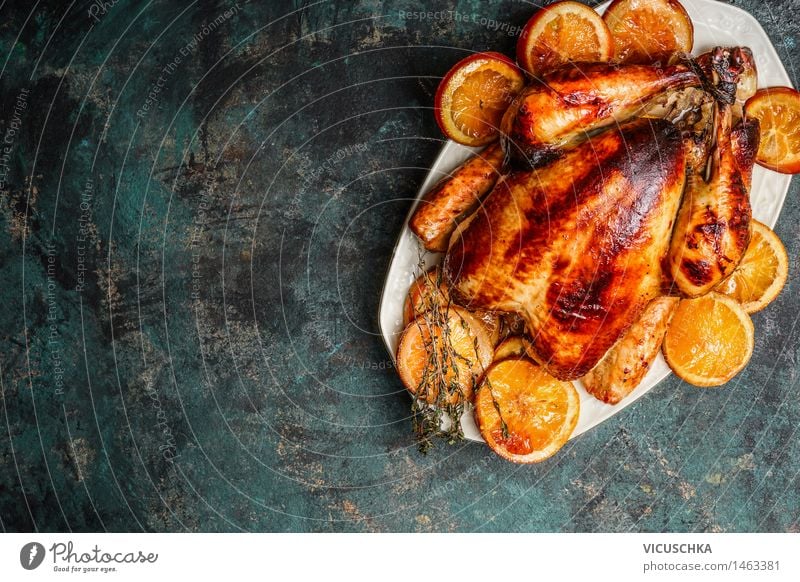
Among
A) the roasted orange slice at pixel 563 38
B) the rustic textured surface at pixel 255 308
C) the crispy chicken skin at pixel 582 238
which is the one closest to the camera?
the crispy chicken skin at pixel 582 238

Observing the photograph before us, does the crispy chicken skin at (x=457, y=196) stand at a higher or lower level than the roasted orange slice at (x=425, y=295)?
higher

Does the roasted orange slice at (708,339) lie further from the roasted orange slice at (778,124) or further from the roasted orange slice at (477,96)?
the roasted orange slice at (477,96)

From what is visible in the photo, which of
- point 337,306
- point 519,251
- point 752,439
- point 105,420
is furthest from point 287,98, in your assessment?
point 752,439

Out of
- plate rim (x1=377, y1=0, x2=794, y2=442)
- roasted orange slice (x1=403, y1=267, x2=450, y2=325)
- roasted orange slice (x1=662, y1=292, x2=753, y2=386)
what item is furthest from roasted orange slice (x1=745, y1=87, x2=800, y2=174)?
roasted orange slice (x1=403, y1=267, x2=450, y2=325)

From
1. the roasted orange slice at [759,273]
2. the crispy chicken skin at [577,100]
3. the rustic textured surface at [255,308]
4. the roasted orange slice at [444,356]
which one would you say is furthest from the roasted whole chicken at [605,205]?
the rustic textured surface at [255,308]

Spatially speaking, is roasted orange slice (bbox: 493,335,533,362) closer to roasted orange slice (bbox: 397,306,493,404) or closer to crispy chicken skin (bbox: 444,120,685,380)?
roasted orange slice (bbox: 397,306,493,404)

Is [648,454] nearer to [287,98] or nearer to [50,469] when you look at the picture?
[287,98]

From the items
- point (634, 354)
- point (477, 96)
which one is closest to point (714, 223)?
point (634, 354)

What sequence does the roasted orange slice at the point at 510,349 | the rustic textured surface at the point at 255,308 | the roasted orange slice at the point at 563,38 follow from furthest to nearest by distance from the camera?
the rustic textured surface at the point at 255,308, the roasted orange slice at the point at 510,349, the roasted orange slice at the point at 563,38
